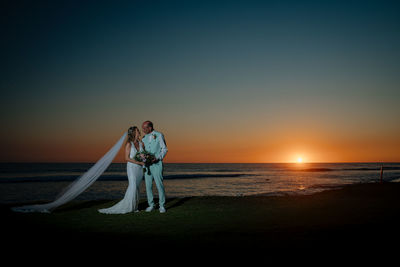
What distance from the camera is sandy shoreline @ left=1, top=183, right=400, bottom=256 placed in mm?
5949

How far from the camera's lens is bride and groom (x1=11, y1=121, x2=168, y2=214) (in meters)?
9.90

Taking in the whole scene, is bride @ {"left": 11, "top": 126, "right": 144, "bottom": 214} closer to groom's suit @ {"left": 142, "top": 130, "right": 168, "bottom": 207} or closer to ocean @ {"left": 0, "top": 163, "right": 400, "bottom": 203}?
groom's suit @ {"left": 142, "top": 130, "right": 168, "bottom": 207}

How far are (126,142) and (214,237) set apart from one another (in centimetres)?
483

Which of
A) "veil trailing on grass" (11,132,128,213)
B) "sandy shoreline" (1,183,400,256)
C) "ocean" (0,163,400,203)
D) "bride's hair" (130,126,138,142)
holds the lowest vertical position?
"ocean" (0,163,400,203)

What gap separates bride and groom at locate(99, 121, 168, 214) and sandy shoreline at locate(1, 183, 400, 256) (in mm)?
586

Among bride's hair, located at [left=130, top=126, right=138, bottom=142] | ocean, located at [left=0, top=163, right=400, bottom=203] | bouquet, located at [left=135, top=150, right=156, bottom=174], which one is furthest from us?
ocean, located at [left=0, top=163, right=400, bottom=203]

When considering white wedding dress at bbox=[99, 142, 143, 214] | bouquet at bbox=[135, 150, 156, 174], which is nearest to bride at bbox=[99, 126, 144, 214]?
white wedding dress at bbox=[99, 142, 143, 214]

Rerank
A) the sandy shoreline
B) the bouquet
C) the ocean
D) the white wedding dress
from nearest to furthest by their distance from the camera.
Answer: the sandy shoreline → the white wedding dress → the bouquet → the ocean

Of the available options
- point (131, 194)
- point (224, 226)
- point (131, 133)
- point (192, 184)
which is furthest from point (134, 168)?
point (192, 184)

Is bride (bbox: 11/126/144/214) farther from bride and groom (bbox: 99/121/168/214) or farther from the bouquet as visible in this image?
the bouquet

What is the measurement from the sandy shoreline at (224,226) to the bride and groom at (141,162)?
59 cm

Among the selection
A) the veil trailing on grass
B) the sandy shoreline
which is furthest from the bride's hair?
the sandy shoreline

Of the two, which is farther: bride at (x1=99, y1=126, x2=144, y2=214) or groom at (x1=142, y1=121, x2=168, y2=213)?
groom at (x1=142, y1=121, x2=168, y2=213)

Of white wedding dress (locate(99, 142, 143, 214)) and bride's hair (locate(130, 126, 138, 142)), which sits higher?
bride's hair (locate(130, 126, 138, 142))
